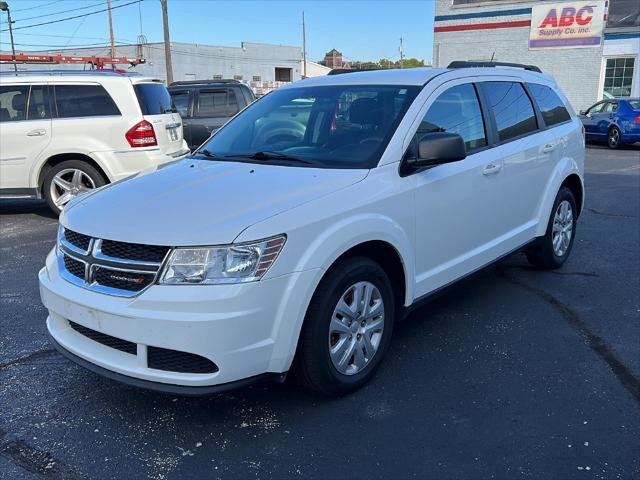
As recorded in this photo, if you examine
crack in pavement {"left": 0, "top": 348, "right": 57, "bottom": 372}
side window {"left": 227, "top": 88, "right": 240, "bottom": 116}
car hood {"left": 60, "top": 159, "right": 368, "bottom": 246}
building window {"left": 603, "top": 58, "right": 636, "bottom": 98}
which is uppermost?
building window {"left": 603, "top": 58, "right": 636, "bottom": 98}

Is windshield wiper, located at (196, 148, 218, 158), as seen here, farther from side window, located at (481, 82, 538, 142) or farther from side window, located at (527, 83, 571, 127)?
side window, located at (527, 83, 571, 127)

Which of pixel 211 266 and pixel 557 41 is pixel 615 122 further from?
pixel 211 266

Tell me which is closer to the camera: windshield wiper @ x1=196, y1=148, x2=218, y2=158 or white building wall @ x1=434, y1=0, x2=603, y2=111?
windshield wiper @ x1=196, y1=148, x2=218, y2=158

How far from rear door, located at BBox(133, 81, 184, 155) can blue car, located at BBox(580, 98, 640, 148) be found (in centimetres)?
1324

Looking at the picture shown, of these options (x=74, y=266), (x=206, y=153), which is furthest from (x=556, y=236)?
(x=74, y=266)

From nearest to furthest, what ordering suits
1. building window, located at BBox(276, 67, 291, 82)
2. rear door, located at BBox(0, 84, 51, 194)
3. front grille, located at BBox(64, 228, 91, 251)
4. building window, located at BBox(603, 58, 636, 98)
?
front grille, located at BBox(64, 228, 91, 251), rear door, located at BBox(0, 84, 51, 194), building window, located at BBox(603, 58, 636, 98), building window, located at BBox(276, 67, 291, 82)

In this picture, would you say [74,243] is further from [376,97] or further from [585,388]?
[585,388]

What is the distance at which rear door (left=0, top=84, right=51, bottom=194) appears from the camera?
781cm

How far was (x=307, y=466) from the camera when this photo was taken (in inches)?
110

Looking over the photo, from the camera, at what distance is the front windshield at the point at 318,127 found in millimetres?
3686

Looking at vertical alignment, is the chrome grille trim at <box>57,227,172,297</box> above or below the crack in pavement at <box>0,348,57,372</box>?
above

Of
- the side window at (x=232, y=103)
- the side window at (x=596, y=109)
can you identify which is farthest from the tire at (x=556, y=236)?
the side window at (x=596, y=109)

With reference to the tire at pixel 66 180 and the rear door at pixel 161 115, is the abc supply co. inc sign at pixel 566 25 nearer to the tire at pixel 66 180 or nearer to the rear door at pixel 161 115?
the rear door at pixel 161 115

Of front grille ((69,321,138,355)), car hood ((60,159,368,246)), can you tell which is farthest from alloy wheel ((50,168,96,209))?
front grille ((69,321,138,355))
